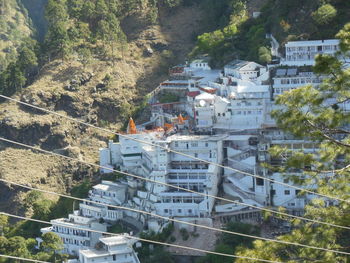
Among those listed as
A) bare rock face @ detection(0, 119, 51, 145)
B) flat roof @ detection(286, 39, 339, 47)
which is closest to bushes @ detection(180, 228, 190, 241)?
flat roof @ detection(286, 39, 339, 47)

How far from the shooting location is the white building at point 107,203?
3466cm

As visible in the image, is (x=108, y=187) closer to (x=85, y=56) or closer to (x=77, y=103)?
(x=77, y=103)

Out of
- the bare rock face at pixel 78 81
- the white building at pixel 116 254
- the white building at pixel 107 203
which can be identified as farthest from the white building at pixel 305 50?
the bare rock face at pixel 78 81

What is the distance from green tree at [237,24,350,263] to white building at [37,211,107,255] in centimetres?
1843

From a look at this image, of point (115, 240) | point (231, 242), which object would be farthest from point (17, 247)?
point (231, 242)

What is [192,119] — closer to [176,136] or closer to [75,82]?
[176,136]

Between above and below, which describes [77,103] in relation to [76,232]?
above

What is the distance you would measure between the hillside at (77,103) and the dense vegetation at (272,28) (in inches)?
156

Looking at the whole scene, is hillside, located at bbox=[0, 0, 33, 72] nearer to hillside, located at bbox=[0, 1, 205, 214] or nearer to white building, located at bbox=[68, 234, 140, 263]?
hillside, located at bbox=[0, 1, 205, 214]

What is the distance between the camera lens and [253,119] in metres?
35.1

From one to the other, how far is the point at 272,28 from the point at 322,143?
24811 mm

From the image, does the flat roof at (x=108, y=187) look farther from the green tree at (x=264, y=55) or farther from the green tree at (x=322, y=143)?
the green tree at (x=322, y=143)

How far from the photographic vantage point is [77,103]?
42719 mm

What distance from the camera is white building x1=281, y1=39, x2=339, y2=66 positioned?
121ft
